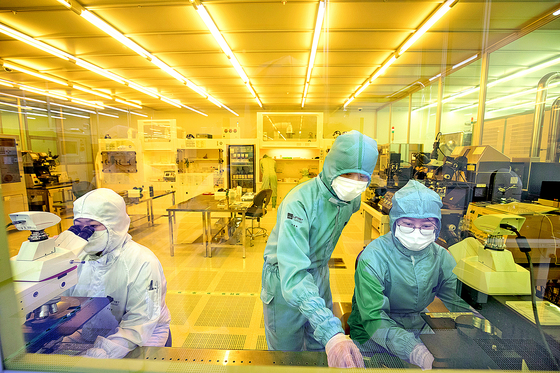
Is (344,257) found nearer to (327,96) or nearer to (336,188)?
(327,96)

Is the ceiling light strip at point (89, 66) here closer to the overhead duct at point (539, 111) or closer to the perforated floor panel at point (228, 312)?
the perforated floor panel at point (228, 312)

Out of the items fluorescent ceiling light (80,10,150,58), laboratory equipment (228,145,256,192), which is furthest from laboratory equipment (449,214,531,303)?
laboratory equipment (228,145,256,192)

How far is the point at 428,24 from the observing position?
1.54m

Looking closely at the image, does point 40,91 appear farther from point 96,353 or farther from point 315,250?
point 315,250

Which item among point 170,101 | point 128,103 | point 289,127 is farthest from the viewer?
point 289,127

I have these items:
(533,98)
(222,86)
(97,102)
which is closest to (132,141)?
(97,102)

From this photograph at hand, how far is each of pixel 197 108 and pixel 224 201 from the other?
1787mm

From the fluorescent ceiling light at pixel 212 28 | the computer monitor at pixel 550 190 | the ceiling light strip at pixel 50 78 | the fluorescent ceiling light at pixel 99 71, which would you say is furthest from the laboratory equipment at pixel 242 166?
the computer monitor at pixel 550 190

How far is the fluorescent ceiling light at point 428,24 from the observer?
54.2 inches

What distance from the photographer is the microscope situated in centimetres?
74

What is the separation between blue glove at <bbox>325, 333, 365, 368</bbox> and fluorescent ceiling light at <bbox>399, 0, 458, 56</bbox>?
2.06 m

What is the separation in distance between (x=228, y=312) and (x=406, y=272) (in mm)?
1843

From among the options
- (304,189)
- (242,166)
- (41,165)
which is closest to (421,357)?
(304,189)

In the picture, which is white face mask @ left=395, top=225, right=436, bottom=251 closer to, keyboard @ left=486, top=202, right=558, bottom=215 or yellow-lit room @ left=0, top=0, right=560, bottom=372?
yellow-lit room @ left=0, top=0, right=560, bottom=372
